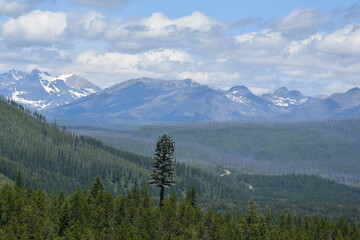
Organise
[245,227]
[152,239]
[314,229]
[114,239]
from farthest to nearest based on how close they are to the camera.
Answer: [314,229], [245,227], [152,239], [114,239]

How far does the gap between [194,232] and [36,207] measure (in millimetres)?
30580

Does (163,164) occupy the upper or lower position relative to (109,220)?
upper

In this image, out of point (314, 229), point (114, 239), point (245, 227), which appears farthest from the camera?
point (314, 229)

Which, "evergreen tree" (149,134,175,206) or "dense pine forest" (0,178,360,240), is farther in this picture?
"evergreen tree" (149,134,175,206)

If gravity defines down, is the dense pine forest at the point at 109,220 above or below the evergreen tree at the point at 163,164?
below

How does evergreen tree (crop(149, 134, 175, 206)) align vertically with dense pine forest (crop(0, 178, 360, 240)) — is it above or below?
above

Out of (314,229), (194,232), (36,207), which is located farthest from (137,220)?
(314,229)

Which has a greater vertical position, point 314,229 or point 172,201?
point 172,201

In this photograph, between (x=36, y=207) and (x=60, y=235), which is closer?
(x=60, y=235)

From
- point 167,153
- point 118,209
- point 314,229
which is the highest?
point 167,153

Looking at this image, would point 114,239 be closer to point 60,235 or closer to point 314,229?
point 60,235

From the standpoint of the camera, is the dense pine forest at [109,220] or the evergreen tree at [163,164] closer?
the dense pine forest at [109,220]

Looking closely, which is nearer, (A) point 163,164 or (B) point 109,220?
(B) point 109,220

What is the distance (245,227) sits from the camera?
105562 millimetres
